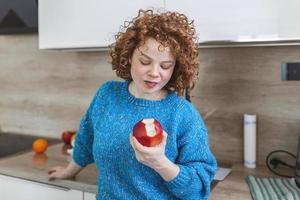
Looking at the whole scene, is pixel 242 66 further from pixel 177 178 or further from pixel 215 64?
pixel 177 178

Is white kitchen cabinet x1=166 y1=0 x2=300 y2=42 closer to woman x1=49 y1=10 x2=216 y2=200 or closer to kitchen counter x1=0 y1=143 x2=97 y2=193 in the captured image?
woman x1=49 y1=10 x2=216 y2=200

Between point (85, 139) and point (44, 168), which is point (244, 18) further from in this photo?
point (44, 168)

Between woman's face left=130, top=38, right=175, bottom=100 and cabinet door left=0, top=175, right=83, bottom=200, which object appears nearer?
woman's face left=130, top=38, right=175, bottom=100

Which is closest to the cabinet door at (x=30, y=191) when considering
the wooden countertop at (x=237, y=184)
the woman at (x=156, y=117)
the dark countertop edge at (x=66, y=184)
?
the dark countertop edge at (x=66, y=184)

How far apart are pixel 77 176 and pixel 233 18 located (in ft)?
2.60

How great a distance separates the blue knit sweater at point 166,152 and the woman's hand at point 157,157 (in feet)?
0.10

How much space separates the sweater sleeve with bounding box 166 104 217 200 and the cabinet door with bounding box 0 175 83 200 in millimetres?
526

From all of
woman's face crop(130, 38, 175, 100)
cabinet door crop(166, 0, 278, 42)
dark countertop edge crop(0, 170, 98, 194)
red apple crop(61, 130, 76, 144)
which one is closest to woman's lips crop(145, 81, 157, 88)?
woman's face crop(130, 38, 175, 100)

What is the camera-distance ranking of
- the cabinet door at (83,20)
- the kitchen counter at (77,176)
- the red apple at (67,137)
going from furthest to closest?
1. the red apple at (67,137)
2. the cabinet door at (83,20)
3. the kitchen counter at (77,176)

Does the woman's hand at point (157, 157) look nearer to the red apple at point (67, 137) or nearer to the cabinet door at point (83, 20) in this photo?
the cabinet door at point (83, 20)

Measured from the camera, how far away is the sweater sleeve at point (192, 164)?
2.50ft

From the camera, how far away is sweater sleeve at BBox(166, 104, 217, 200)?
0.76 meters

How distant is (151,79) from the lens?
783mm

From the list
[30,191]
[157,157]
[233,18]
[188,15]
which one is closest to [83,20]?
[188,15]
